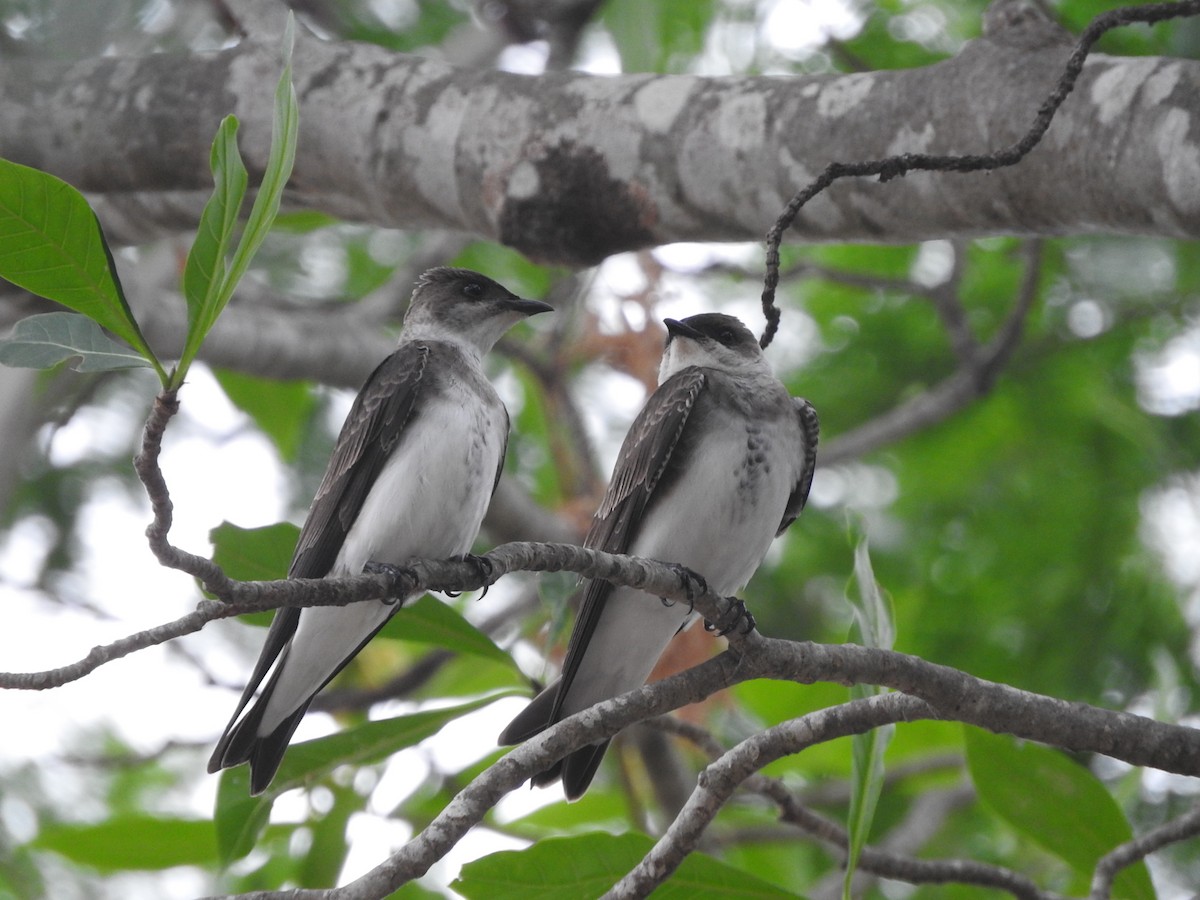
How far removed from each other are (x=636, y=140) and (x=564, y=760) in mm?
1979

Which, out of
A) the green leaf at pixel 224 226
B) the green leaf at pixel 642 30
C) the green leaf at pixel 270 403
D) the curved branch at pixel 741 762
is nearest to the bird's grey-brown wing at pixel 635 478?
the curved branch at pixel 741 762

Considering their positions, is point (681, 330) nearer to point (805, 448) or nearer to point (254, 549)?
point (805, 448)

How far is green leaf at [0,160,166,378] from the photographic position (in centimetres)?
256

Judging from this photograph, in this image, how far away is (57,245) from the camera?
2564mm

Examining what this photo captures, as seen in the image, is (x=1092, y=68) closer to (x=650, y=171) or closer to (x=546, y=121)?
(x=650, y=171)

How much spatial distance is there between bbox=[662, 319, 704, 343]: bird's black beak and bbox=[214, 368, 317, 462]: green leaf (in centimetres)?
290

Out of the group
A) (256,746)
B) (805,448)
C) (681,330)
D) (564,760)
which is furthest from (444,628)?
(681,330)

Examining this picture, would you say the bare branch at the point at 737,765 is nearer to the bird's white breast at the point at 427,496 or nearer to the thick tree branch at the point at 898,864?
the thick tree branch at the point at 898,864

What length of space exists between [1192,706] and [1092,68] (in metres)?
3.39

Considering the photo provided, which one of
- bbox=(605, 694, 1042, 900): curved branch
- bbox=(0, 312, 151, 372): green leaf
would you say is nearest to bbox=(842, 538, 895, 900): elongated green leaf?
bbox=(605, 694, 1042, 900): curved branch

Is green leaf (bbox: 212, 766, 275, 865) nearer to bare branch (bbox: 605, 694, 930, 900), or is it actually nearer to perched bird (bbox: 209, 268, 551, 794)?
perched bird (bbox: 209, 268, 551, 794)

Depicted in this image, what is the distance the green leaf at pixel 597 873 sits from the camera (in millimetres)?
3643

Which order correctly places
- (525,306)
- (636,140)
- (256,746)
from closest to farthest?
1. (636,140)
2. (256,746)
3. (525,306)

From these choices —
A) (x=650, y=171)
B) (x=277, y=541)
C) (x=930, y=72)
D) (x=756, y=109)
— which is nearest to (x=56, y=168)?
(x=277, y=541)
